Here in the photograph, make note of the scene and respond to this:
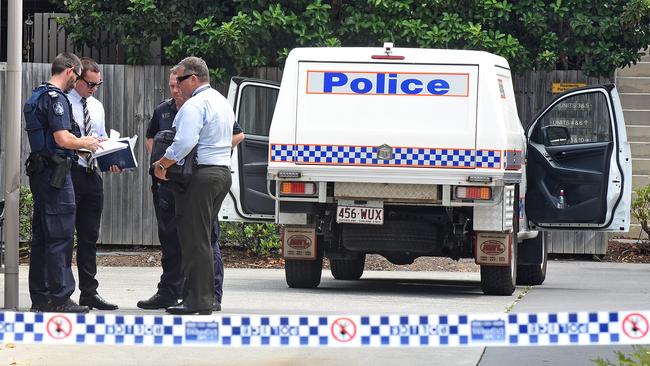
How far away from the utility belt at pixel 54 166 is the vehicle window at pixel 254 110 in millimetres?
3776

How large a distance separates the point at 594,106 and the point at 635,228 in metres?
3.32

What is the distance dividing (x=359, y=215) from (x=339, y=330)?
19.3ft

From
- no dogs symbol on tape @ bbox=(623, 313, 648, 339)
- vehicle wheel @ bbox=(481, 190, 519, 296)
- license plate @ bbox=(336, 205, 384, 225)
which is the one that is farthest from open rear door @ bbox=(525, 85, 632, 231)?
no dogs symbol on tape @ bbox=(623, 313, 648, 339)

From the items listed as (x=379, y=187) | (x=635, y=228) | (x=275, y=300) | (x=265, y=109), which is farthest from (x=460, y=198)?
(x=635, y=228)

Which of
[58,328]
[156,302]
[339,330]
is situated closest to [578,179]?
[156,302]

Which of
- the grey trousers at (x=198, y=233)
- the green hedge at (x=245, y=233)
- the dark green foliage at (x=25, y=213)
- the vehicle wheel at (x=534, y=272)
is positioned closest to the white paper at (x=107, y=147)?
→ the grey trousers at (x=198, y=233)

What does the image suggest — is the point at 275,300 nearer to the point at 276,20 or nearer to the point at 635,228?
the point at 276,20

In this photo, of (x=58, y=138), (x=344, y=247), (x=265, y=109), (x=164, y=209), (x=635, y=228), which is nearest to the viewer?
(x=58, y=138)

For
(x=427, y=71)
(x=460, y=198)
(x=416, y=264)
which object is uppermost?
(x=427, y=71)

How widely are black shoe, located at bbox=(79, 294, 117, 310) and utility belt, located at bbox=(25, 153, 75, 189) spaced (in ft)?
3.77

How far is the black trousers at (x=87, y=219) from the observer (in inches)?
431

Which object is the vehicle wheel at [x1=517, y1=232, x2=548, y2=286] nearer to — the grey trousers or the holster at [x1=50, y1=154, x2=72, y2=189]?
the grey trousers

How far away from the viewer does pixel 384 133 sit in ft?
41.8

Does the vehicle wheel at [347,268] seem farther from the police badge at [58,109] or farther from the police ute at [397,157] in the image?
the police badge at [58,109]
